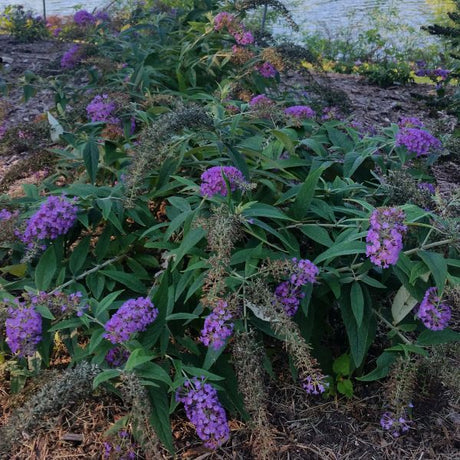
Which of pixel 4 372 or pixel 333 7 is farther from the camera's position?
pixel 333 7

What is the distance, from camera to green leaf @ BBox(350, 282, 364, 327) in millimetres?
1758

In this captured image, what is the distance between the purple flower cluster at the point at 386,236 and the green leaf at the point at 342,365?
0.61m

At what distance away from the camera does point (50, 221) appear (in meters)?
1.97

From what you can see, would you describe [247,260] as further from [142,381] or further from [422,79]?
[422,79]

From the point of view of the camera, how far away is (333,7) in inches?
443

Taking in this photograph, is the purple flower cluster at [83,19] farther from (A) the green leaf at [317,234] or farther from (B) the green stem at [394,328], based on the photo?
(B) the green stem at [394,328]

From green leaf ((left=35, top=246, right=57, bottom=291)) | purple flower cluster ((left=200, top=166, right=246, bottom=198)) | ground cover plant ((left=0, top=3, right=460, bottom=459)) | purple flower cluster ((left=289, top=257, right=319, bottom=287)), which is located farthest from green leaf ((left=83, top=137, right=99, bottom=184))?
purple flower cluster ((left=289, top=257, right=319, bottom=287))

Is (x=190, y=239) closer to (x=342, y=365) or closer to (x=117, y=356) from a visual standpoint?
(x=117, y=356)

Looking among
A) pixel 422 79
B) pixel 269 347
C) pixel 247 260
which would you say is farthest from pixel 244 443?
pixel 422 79

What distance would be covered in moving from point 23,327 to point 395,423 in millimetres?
1230

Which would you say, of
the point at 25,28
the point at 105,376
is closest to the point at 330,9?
the point at 25,28

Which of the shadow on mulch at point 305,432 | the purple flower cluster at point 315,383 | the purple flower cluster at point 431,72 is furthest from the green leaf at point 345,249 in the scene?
the purple flower cluster at point 431,72

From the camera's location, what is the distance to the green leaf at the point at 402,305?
190 centimetres

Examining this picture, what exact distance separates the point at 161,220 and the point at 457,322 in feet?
4.71
